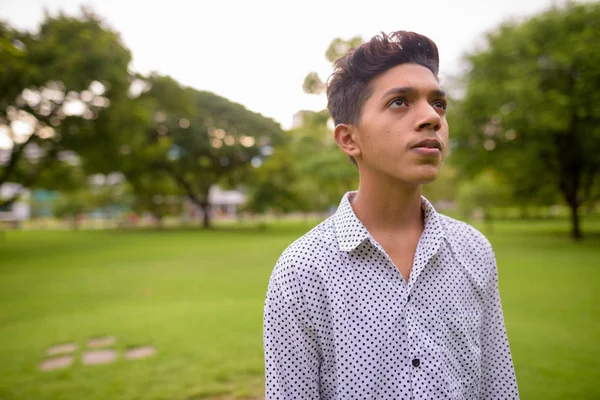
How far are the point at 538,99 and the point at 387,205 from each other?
15167 millimetres

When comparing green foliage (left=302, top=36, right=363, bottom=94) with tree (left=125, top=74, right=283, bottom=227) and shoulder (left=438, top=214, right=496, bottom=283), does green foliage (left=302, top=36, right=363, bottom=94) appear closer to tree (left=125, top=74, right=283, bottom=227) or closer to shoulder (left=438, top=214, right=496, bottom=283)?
shoulder (left=438, top=214, right=496, bottom=283)

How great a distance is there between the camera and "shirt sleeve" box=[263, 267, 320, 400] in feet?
4.49

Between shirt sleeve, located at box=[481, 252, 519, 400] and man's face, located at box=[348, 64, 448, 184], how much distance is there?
59cm

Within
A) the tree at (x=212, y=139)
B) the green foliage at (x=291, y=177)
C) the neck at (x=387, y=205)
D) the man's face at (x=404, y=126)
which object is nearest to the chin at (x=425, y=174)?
the man's face at (x=404, y=126)

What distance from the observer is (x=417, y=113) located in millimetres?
1437

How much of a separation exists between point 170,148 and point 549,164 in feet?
75.0

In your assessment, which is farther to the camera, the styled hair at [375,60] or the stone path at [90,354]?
Answer: the stone path at [90,354]

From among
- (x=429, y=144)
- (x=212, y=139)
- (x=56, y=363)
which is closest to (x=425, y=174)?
(x=429, y=144)

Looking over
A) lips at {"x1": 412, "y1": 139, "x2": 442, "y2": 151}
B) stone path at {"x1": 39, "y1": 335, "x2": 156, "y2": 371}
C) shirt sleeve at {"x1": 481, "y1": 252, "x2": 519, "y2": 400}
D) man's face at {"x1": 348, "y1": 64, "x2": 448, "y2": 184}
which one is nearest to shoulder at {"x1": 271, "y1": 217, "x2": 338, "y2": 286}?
man's face at {"x1": 348, "y1": 64, "x2": 448, "y2": 184}

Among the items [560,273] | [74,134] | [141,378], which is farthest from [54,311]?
[74,134]

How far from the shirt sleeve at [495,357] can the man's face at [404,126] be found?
589mm

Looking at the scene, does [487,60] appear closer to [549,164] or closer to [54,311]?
[549,164]

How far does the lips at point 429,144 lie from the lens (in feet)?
4.64

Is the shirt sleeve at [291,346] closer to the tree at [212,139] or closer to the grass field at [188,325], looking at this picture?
the grass field at [188,325]
